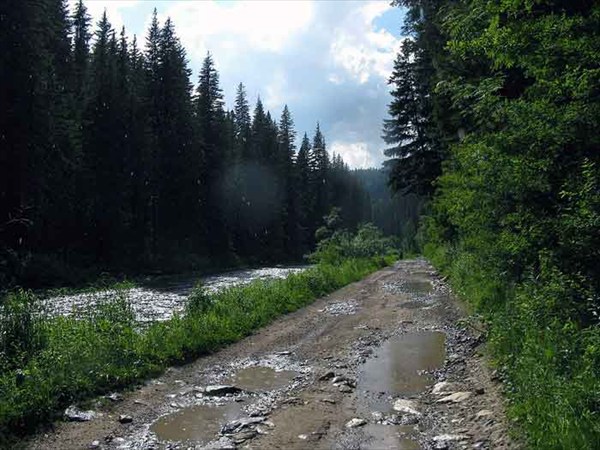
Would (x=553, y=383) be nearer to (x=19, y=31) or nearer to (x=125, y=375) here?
(x=125, y=375)

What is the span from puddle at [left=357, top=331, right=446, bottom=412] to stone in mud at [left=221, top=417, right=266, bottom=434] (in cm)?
164

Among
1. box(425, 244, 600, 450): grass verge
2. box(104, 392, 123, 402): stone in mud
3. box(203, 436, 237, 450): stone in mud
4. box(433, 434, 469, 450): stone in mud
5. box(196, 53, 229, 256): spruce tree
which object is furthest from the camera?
box(196, 53, 229, 256): spruce tree

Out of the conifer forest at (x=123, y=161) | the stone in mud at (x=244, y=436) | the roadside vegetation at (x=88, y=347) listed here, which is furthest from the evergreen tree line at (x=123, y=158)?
the stone in mud at (x=244, y=436)

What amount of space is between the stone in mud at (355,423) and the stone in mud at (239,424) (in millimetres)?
1172

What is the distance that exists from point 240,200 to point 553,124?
218 feet

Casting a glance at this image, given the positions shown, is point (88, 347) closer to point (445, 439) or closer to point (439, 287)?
point (445, 439)

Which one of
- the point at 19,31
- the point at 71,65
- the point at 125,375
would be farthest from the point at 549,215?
the point at 71,65

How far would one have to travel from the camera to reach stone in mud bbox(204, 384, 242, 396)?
28.1 ft

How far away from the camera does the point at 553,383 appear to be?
5.66m

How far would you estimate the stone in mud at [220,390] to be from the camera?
8.58 m

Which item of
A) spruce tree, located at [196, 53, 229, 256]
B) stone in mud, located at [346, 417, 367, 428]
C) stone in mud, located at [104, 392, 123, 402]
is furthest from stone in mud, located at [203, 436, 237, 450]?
spruce tree, located at [196, 53, 229, 256]

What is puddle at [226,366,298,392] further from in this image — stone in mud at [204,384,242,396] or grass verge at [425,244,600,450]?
grass verge at [425,244,600,450]

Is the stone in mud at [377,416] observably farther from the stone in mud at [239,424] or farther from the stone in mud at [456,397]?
the stone in mud at [239,424]

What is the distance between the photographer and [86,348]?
9.37 m
